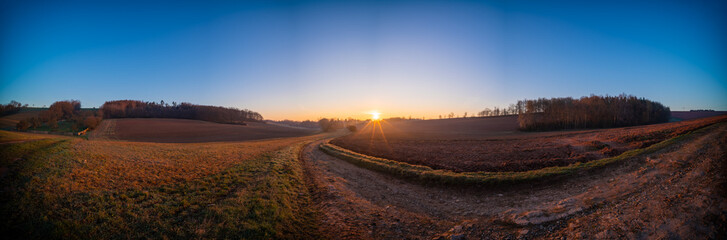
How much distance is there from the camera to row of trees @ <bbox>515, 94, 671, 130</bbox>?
45228mm

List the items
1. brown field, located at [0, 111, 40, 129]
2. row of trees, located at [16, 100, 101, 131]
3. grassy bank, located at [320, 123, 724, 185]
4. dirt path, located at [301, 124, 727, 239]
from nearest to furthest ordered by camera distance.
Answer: dirt path, located at [301, 124, 727, 239]
grassy bank, located at [320, 123, 724, 185]
brown field, located at [0, 111, 40, 129]
row of trees, located at [16, 100, 101, 131]

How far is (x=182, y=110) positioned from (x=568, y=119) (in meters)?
134

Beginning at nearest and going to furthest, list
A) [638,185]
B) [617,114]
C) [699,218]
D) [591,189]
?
1. [699,218]
2. [638,185]
3. [591,189]
4. [617,114]

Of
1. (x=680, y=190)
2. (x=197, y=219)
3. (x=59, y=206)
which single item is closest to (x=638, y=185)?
(x=680, y=190)

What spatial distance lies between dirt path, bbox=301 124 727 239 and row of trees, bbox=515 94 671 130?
46.7m

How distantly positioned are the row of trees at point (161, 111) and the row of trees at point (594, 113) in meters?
106

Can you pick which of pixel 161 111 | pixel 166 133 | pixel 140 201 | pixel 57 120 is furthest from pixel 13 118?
pixel 140 201

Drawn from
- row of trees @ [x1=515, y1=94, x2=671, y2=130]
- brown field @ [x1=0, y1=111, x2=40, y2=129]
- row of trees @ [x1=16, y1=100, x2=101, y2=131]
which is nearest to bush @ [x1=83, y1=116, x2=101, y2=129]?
row of trees @ [x1=16, y1=100, x2=101, y2=131]

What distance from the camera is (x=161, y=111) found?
85.1m

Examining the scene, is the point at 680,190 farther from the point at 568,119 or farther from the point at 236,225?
the point at 568,119

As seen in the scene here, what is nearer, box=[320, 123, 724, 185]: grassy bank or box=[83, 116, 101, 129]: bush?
box=[320, 123, 724, 185]: grassy bank

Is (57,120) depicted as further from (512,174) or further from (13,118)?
(512,174)

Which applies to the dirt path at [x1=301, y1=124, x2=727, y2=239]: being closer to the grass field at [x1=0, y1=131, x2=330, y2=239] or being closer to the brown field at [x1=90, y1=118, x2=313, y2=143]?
the grass field at [x1=0, y1=131, x2=330, y2=239]

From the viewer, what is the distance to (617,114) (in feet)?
146
